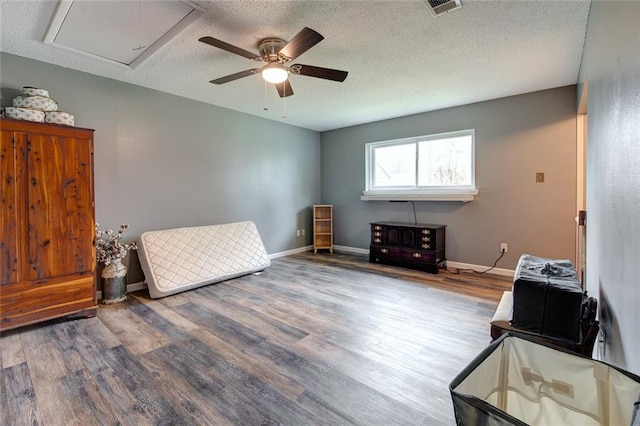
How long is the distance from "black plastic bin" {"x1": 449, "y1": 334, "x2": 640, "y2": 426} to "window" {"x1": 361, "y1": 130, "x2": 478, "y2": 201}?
376 centimetres

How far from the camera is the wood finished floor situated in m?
1.60

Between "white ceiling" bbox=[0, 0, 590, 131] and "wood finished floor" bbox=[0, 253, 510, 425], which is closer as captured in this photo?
"wood finished floor" bbox=[0, 253, 510, 425]

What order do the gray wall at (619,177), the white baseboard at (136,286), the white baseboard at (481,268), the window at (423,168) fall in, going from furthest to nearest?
the window at (423,168)
the white baseboard at (481,268)
the white baseboard at (136,286)
the gray wall at (619,177)

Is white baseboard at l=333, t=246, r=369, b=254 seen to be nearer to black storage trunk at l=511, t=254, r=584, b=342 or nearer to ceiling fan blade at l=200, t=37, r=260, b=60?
black storage trunk at l=511, t=254, r=584, b=342

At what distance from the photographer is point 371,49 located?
105 inches

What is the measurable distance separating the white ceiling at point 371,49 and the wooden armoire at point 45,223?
2.80 feet

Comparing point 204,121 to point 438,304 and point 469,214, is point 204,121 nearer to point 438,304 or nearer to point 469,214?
point 438,304

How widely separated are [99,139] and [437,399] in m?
4.07

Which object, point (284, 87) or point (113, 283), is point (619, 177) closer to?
point (284, 87)

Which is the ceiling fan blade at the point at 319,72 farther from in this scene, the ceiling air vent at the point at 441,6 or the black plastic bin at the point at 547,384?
the black plastic bin at the point at 547,384

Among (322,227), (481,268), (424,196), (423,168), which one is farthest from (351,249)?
(481,268)

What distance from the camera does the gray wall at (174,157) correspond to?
317cm

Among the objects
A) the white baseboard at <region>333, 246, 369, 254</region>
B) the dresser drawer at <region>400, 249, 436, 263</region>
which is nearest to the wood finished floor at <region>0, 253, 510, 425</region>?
the dresser drawer at <region>400, 249, 436, 263</region>

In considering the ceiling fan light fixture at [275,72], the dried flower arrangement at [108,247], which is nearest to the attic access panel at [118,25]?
the ceiling fan light fixture at [275,72]
